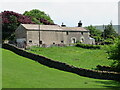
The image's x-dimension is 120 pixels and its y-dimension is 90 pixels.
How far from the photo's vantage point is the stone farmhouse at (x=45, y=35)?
69188 millimetres

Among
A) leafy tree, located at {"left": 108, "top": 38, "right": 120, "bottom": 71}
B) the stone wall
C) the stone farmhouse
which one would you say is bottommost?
the stone wall

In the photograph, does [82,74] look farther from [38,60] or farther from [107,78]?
[38,60]

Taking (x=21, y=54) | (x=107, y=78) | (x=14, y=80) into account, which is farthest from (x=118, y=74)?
(x=21, y=54)

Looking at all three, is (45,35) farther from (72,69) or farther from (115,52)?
(115,52)

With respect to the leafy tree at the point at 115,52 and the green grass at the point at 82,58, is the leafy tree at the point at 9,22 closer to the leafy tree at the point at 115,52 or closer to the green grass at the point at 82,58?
the green grass at the point at 82,58

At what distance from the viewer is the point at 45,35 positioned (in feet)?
236

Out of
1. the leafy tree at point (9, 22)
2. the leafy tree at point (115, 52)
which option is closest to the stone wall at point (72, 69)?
the leafy tree at point (115, 52)

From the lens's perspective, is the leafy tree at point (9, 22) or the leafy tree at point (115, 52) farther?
the leafy tree at point (9, 22)

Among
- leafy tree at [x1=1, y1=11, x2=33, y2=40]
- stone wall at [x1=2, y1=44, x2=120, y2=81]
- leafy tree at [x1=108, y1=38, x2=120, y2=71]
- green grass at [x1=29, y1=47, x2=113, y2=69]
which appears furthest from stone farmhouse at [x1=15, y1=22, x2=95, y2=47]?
leafy tree at [x1=108, y1=38, x2=120, y2=71]

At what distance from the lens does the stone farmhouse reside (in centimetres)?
6919

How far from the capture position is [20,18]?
284 feet

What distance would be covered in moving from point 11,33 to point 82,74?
180 ft

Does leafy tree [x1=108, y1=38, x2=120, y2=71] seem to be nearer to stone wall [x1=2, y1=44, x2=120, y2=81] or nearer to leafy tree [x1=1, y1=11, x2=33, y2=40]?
stone wall [x1=2, y1=44, x2=120, y2=81]

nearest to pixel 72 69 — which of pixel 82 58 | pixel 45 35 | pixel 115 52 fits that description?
pixel 115 52
